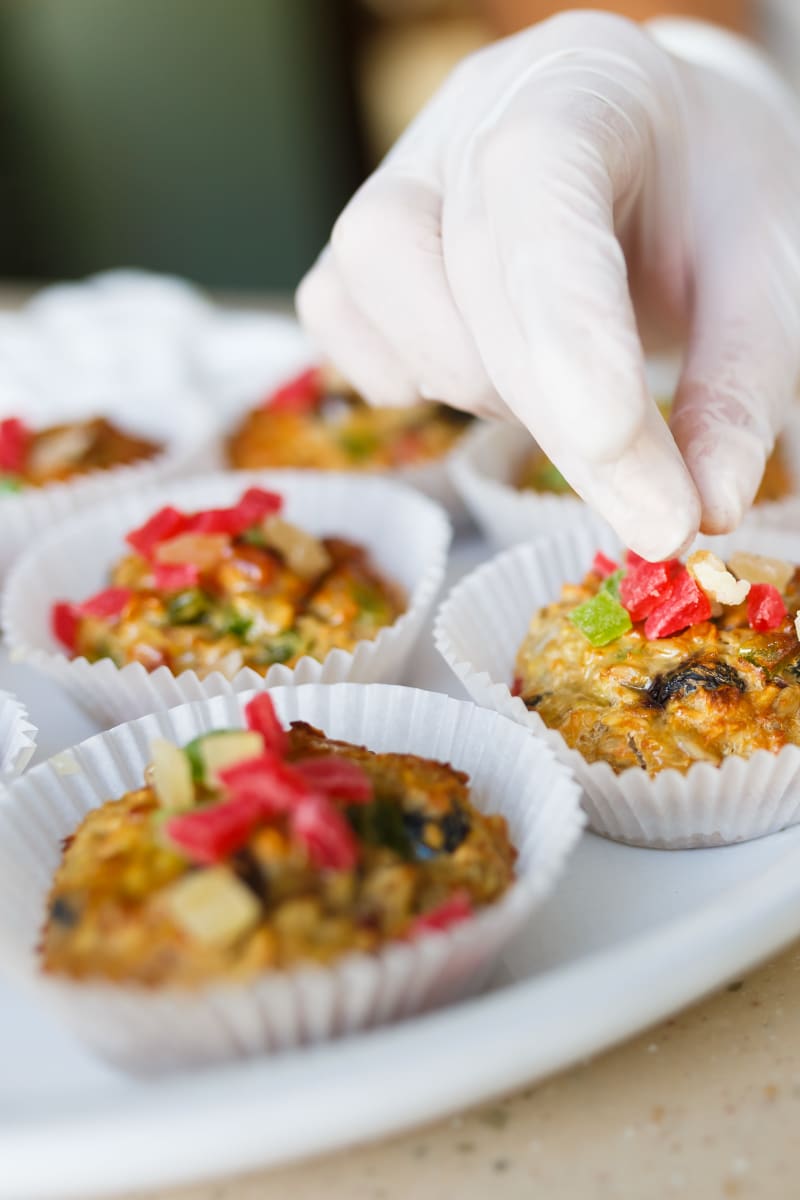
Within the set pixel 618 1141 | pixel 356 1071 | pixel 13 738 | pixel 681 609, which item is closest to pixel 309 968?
pixel 356 1071

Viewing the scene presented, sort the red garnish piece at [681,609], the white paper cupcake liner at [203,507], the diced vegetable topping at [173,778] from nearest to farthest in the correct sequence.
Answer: the diced vegetable topping at [173,778]
the red garnish piece at [681,609]
the white paper cupcake liner at [203,507]

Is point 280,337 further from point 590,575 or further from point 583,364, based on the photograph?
point 583,364

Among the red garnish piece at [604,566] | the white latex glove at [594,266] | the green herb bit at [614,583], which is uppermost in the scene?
the white latex glove at [594,266]

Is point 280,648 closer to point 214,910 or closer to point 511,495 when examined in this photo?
point 511,495

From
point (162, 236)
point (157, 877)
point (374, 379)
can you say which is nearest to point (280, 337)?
point (374, 379)

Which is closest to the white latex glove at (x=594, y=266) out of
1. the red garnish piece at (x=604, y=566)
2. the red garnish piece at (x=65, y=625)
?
the red garnish piece at (x=604, y=566)

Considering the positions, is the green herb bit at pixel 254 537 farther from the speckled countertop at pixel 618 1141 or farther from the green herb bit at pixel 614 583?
the speckled countertop at pixel 618 1141

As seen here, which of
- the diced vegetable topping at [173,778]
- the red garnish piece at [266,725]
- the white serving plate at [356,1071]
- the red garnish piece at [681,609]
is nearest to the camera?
the white serving plate at [356,1071]
